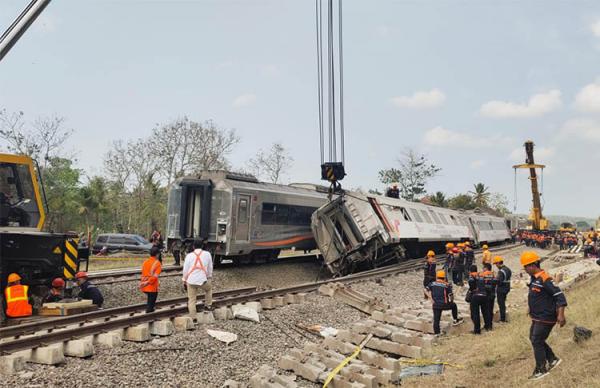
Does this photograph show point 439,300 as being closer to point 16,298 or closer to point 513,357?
point 513,357

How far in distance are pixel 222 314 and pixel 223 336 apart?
1159mm

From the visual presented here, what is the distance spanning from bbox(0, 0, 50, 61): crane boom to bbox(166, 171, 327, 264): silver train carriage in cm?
1125

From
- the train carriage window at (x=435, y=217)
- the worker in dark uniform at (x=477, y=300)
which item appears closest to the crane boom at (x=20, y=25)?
the worker in dark uniform at (x=477, y=300)

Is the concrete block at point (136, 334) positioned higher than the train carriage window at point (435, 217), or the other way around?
the train carriage window at point (435, 217)

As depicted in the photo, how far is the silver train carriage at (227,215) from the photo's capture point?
16.6 metres

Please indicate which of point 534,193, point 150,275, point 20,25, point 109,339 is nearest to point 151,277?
point 150,275

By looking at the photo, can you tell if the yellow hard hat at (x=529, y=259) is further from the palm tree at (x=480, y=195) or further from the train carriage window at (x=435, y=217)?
the palm tree at (x=480, y=195)

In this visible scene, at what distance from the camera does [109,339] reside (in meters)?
7.34

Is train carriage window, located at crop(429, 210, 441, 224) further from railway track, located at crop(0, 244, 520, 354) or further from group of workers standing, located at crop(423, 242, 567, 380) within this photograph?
railway track, located at crop(0, 244, 520, 354)

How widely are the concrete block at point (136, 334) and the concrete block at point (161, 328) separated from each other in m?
0.33

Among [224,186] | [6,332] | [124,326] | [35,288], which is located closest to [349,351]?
[124,326]

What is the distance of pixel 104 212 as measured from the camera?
1686 inches

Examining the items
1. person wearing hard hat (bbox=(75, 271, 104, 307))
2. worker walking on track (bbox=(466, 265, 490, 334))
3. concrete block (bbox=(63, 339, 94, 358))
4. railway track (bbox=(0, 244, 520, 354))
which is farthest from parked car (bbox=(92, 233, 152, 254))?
concrete block (bbox=(63, 339, 94, 358))

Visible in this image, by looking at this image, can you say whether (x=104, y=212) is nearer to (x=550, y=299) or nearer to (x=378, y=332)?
(x=378, y=332)
